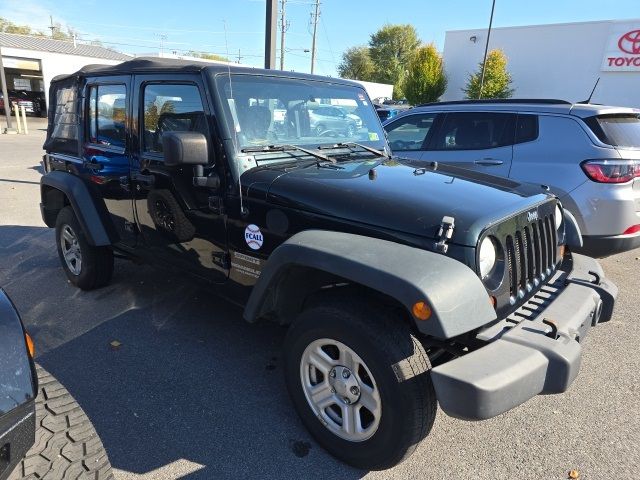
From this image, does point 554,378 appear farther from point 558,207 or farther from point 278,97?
point 278,97

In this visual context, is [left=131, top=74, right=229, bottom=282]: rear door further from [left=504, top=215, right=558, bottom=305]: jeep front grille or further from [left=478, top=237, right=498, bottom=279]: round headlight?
[left=504, top=215, right=558, bottom=305]: jeep front grille

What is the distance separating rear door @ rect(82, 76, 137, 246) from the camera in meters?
3.61

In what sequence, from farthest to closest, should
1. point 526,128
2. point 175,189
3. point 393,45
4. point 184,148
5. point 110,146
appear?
point 393,45
point 526,128
point 110,146
point 175,189
point 184,148

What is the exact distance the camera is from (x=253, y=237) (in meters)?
2.81

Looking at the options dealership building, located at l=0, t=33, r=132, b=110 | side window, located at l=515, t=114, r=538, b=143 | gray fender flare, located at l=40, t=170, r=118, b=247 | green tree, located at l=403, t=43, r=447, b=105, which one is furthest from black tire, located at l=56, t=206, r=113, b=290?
green tree, located at l=403, t=43, r=447, b=105

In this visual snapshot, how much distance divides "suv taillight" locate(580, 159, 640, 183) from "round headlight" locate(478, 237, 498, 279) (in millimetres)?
2807

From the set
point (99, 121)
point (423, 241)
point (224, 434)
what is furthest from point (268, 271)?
point (99, 121)

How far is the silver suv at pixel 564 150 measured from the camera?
435cm

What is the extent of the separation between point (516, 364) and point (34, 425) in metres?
1.75

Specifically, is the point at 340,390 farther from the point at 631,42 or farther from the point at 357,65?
the point at 357,65

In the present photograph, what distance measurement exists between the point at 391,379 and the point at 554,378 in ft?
2.21

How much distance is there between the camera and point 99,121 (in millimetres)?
3967

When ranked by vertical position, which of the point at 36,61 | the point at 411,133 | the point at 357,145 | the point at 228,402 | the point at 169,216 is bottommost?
the point at 228,402

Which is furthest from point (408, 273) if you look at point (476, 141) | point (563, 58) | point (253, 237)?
point (563, 58)
